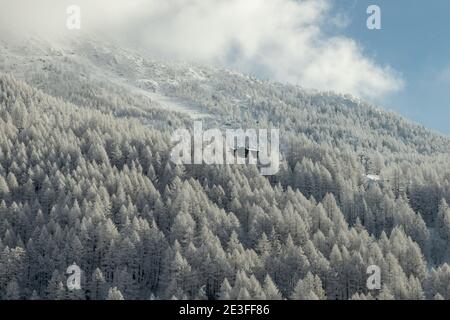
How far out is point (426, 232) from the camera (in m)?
156

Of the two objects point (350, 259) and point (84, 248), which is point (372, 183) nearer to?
point (350, 259)

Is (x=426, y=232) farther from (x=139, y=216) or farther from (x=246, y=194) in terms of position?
(x=139, y=216)

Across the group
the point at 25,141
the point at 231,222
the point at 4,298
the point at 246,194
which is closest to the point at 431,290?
the point at 231,222

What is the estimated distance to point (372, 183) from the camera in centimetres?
19050

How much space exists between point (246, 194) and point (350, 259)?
4831 cm

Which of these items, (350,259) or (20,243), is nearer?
(350,259)

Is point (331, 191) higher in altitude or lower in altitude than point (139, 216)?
higher

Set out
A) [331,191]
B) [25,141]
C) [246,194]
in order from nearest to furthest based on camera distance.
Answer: [246,194] → [331,191] → [25,141]

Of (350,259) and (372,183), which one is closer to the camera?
(350,259)

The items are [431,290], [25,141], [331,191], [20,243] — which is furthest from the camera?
[25,141]
